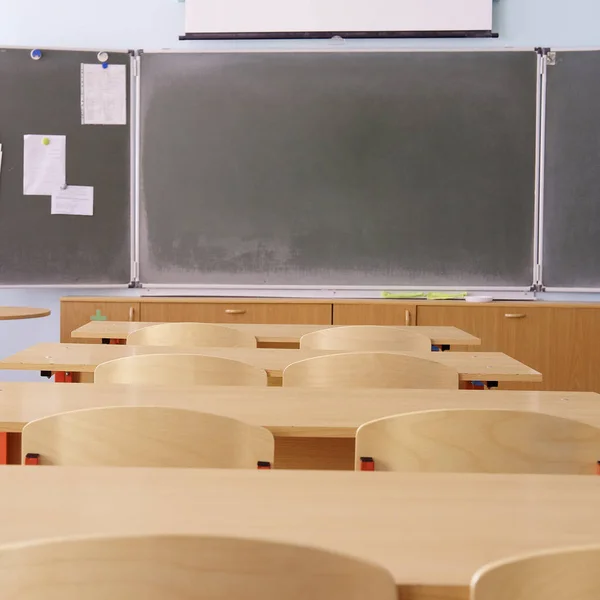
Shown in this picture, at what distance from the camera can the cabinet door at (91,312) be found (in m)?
4.51

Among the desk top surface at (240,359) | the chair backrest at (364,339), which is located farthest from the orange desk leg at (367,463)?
the chair backrest at (364,339)

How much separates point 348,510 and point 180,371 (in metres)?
1.17

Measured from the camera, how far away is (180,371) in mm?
2156

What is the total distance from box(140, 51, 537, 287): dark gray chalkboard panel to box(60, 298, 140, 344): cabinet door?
10.2 inches

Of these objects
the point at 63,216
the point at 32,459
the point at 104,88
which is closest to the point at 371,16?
the point at 104,88

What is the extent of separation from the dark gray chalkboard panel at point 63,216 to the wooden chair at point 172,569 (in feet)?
13.5

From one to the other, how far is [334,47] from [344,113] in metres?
0.40

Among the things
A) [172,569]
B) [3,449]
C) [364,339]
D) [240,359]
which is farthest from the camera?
[364,339]

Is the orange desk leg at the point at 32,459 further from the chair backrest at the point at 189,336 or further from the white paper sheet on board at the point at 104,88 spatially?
the white paper sheet on board at the point at 104,88

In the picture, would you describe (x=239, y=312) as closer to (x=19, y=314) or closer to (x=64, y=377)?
(x=19, y=314)

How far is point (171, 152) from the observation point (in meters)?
4.66

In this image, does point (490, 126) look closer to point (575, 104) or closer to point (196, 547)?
point (575, 104)

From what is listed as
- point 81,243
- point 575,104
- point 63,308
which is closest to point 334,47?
point 575,104

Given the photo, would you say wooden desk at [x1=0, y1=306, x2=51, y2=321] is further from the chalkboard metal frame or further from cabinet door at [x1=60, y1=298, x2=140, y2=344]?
the chalkboard metal frame
